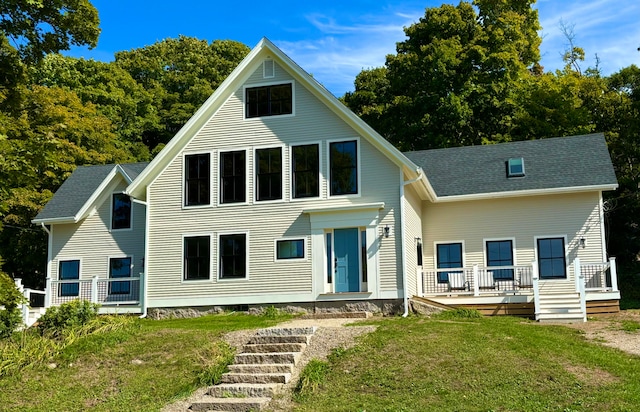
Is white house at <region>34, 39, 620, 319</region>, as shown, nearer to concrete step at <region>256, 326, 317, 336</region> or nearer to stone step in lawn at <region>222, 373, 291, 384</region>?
concrete step at <region>256, 326, 317, 336</region>

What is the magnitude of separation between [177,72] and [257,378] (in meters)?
42.5

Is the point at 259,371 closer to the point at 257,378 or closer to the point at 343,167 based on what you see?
the point at 257,378

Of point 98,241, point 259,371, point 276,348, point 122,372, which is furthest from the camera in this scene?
point 98,241

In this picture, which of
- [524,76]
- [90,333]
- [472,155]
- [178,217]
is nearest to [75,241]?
[178,217]

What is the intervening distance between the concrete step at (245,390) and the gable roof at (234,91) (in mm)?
8675

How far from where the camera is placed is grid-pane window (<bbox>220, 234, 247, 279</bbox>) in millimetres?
20891

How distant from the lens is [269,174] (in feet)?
69.4

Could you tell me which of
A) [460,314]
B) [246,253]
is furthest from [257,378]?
[246,253]

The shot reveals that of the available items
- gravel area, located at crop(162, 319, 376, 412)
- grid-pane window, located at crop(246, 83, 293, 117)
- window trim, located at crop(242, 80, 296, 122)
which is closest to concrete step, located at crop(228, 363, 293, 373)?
gravel area, located at crop(162, 319, 376, 412)

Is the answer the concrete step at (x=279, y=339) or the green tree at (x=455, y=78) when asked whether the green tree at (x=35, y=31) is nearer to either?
the concrete step at (x=279, y=339)

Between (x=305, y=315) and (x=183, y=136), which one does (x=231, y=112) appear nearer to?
(x=183, y=136)

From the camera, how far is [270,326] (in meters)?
17.7

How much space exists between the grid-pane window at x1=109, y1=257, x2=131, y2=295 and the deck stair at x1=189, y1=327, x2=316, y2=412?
9046 millimetres

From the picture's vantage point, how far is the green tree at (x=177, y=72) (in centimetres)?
4709
